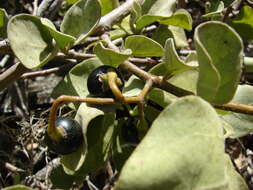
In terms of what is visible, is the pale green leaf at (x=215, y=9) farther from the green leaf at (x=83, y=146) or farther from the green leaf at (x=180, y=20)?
the green leaf at (x=83, y=146)

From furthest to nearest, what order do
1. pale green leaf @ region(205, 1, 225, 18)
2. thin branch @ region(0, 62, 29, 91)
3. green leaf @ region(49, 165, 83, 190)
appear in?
pale green leaf @ region(205, 1, 225, 18) → thin branch @ region(0, 62, 29, 91) → green leaf @ region(49, 165, 83, 190)

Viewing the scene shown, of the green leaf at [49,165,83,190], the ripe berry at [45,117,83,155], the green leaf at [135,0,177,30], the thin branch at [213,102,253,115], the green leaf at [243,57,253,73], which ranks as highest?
the green leaf at [135,0,177,30]

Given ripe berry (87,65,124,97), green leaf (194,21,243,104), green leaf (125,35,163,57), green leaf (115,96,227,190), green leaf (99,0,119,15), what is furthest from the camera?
green leaf (99,0,119,15)

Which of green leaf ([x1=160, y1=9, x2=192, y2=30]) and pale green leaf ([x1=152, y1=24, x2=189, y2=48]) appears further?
pale green leaf ([x1=152, y1=24, x2=189, y2=48])

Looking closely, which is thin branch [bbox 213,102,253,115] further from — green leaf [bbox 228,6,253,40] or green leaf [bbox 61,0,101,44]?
green leaf [bbox 228,6,253,40]

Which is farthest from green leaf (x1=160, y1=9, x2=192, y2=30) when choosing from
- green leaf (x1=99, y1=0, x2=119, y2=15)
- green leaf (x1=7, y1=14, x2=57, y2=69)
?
green leaf (x1=7, y1=14, x2=57, y2=69)

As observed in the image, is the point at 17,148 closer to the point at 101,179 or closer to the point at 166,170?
the point at 101,179

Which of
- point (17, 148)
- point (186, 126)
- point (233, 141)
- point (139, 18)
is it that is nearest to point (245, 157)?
point (233, 141)

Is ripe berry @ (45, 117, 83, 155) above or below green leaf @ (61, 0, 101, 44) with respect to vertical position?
below

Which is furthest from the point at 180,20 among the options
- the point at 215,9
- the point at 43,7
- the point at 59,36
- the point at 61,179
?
the point at 61,179
